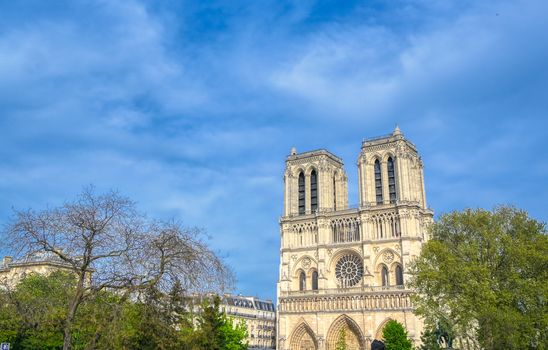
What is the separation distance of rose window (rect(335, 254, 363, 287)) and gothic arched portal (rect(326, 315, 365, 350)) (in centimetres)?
431

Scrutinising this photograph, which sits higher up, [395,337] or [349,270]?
[349,270]

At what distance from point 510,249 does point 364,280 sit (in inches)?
1300

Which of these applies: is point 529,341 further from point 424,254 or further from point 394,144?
point 394,144

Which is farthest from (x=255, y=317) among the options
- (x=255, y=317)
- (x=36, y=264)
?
(x=36, y=264)

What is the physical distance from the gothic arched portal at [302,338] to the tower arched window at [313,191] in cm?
1457

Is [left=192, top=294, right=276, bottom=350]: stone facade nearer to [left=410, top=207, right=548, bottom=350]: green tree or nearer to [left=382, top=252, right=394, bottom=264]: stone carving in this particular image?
[left=382, top=252, right=394, bottom=264]: stone carving

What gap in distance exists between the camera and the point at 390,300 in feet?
199

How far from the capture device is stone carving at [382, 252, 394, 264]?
206 ft

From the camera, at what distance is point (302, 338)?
66500 mm

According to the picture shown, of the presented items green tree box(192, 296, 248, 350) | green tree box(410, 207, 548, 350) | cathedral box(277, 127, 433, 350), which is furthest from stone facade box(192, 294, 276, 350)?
green tree box(410, 207, 548, 350)

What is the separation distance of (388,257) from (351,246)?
4.75 meters

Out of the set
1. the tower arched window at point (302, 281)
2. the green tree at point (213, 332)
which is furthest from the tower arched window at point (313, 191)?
the green tree at point (213, 332)

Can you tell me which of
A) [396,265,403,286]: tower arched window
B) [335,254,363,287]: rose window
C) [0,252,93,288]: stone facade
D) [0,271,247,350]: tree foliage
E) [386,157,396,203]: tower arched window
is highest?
[386,157,396,203]: tower arched window

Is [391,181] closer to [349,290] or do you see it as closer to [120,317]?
[349,290]
